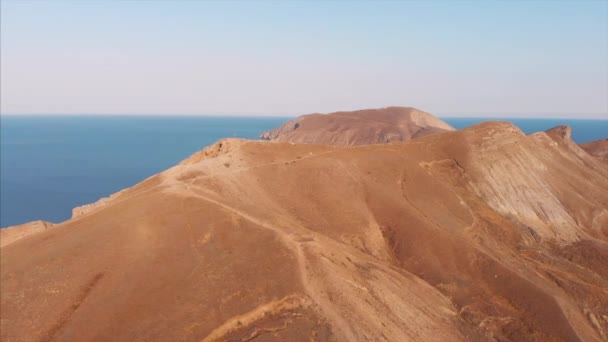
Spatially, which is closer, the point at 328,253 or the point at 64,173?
the point at 328,253

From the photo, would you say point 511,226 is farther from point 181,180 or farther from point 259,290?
point 181,180

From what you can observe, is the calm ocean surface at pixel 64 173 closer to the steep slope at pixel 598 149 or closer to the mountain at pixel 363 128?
the mountain at pixel 363 128

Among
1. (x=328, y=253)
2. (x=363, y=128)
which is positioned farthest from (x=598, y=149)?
(x=328, y=253)

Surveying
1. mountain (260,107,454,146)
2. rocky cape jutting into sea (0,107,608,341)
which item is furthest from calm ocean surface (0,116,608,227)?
mountain (260,107,454,146)

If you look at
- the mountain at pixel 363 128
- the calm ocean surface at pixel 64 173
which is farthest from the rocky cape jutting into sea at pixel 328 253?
the mountain at pixel 363 128

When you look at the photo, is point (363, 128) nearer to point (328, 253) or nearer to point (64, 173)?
point (64, 173)

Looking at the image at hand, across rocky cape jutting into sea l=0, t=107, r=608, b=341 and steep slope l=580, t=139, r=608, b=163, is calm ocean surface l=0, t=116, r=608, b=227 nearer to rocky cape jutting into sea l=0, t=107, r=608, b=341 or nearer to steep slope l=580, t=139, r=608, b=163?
rocky cape jutting into sea l=0, t=107, r=608, b=341
